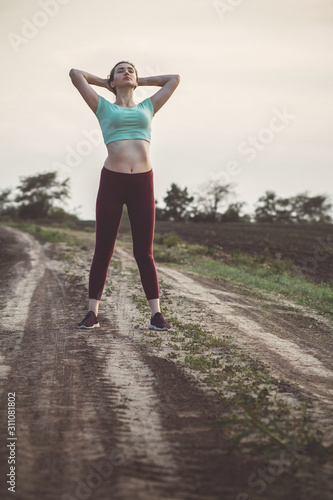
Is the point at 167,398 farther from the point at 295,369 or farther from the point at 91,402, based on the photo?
the point at 295,369

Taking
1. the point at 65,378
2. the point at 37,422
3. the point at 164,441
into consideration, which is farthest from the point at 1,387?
the point at 164,441

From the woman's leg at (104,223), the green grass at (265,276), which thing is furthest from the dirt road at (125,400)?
the green grass at (265,276)

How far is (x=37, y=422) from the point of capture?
2.49 meters

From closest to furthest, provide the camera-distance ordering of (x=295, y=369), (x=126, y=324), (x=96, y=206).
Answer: (x=295, y=369) < (x=96, y=206) < (x=126, y=324)

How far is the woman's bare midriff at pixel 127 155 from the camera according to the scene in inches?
172

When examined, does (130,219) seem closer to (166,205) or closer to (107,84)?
(107,84)

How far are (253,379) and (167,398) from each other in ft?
2.39

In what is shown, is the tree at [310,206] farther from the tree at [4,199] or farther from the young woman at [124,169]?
the young woman at [124,169]

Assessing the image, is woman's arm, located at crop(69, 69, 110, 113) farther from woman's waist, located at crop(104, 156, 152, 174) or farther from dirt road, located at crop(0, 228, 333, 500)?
dirt road, located at crop(0, 228, 333, 500)

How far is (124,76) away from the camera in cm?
449

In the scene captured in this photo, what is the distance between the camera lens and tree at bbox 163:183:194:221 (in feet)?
200

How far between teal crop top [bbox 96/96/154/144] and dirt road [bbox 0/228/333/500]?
189 cm

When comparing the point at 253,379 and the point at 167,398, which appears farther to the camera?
the point at 253,379

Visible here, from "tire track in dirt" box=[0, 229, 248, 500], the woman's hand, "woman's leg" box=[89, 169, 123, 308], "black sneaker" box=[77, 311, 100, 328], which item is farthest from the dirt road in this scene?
the woman's hand
